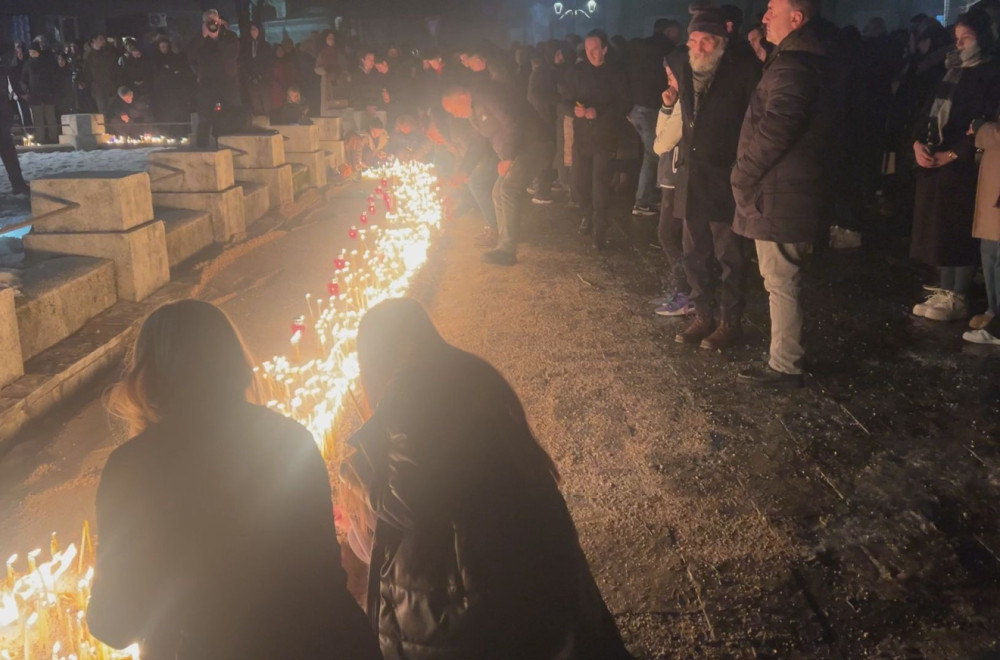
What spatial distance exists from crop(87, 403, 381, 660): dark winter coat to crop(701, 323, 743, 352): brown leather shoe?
443cm

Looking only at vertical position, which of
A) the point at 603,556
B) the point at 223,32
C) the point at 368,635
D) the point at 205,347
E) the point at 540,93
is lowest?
the point at 603,556

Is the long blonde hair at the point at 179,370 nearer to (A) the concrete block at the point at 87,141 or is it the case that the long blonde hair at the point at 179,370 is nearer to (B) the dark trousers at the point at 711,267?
(B) the dark trousers at the point at 711,267

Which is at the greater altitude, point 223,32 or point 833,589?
point 223,32

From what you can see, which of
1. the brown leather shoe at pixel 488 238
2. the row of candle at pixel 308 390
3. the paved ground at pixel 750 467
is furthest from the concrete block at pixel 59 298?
the brown leather shoe at pixel 488 238

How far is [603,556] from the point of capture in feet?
12.5

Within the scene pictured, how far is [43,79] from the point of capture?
55.2 ft

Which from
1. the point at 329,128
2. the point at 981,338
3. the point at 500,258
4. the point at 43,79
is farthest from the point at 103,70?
the point at 981,338

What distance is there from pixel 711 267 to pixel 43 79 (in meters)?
14.9

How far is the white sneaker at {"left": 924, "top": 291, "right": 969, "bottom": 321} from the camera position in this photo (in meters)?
6.81

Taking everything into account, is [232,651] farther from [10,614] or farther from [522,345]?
[522,345]

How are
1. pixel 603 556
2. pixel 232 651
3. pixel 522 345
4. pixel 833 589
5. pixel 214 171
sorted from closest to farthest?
1. pixel 232 651
2. pixel 833 589
3. pixel 603 556
4. pixel 522 345
5. pixel 214 171

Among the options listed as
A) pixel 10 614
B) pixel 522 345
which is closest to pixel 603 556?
pixel 10 614

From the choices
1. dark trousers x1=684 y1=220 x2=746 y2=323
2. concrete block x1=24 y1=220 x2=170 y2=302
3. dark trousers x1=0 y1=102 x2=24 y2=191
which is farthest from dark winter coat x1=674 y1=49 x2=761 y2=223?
dark trousers x1=0 y1=102 x2=24 y2=191

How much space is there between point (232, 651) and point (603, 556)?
1963 millimetres
